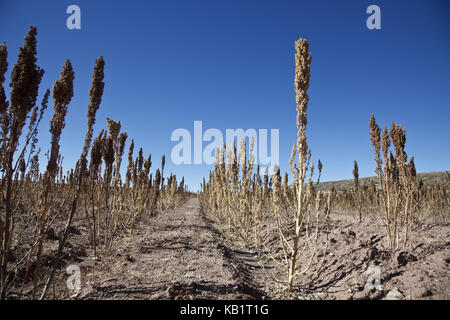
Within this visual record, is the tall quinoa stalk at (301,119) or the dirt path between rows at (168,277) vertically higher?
the tall quinoa stalk at (301,119)

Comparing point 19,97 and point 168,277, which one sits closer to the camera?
point 19,97

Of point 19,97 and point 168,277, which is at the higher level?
point 19,97

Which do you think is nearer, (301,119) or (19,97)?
(19,97)

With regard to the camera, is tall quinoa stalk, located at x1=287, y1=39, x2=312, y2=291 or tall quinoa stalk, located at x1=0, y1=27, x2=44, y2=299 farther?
tall quinoa stalk, located at x1=287, y1=39, x2=312, y2=291

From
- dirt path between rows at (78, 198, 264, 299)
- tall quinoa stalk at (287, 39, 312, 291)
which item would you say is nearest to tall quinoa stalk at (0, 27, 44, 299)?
dirt path between rows at (78, 198, 264, 299)

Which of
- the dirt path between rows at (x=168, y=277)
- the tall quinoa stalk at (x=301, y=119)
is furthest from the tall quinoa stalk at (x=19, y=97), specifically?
the tall quinoa stalk at (x=301, y=119)

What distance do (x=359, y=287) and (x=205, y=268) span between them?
8.27ft

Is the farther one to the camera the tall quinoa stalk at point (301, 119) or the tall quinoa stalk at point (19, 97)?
the tall quinoa stalk at point (301, 119)

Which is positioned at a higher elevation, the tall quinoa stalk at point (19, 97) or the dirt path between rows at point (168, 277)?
the tall quinoa stalk at point (19, 97)

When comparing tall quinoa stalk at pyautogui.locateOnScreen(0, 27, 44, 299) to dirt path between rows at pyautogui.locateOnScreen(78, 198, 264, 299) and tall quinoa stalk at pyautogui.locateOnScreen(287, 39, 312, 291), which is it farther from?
tall quinoa stalk at pyautogui.locateOnScreen(287, 39, 312, 291)

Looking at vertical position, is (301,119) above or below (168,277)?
above

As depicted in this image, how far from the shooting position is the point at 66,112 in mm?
2336

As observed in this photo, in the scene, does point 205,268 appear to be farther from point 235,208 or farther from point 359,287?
point 235,208

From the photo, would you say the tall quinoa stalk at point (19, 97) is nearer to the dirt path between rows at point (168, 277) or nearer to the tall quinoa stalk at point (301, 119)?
the dirt path between rows at point (168, 277)
